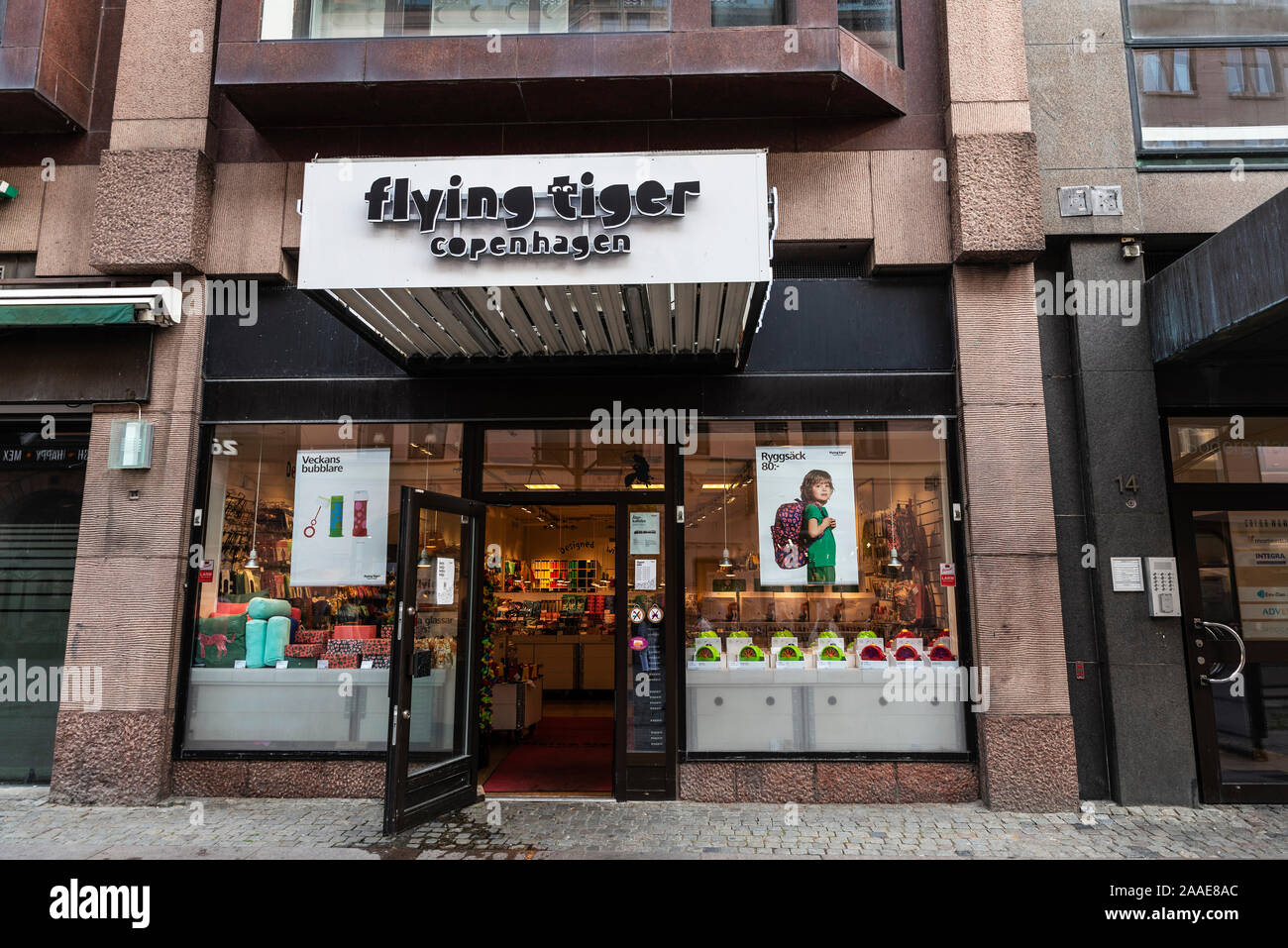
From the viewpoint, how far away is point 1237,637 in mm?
6840

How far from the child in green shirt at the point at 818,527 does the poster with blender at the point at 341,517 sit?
12.8 ft

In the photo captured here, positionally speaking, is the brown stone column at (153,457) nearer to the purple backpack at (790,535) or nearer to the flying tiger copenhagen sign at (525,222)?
the flying tiger copenhagen sign at (525,222)

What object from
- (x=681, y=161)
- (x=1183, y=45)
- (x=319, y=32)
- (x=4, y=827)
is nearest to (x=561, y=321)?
(x=681, y=161)

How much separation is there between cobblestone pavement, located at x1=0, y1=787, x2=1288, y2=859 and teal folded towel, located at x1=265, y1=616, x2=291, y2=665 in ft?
4.01

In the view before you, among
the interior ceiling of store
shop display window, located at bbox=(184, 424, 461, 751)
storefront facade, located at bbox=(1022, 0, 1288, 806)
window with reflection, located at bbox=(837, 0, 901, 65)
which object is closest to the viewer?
the interior ceiling of store

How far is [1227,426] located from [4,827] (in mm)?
10830

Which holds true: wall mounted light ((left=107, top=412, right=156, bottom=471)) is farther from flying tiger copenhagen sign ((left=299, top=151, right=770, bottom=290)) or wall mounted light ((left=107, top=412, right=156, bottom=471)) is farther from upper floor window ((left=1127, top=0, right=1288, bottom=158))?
upper floor window ((left=1127, top=0, right=1288, bottom=158))

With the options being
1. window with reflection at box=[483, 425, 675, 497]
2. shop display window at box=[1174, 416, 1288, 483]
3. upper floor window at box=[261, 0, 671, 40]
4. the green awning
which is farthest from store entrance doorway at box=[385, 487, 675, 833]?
shop display window at box=[1174, 416, 1288, 483]

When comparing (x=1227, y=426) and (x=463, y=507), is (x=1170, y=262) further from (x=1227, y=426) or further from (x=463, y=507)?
(x=463, y=507)

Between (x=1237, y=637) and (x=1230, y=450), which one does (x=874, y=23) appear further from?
(x=1237, y=637)

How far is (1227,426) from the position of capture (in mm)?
7180

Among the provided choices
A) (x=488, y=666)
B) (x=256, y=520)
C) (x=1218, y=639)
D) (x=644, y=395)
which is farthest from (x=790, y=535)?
(x=256, y=520)

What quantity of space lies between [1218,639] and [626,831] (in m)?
5.40

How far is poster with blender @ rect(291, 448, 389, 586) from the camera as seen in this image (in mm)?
7266
